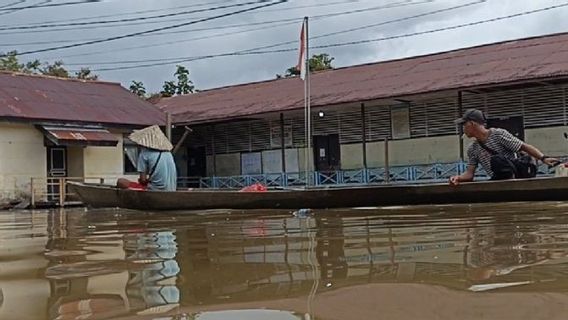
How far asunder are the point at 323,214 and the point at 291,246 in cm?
338

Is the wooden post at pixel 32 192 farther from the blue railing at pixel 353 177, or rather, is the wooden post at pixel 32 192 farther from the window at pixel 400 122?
the window at pixel 400 122

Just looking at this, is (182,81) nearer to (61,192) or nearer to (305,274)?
(61,192)

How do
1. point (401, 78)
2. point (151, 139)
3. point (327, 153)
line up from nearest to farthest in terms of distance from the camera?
1. point (151, 139)
2. point (401, 78)
3. point (327, 153)

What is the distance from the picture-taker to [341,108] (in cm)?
2200

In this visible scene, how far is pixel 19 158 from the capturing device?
21891 millimetres

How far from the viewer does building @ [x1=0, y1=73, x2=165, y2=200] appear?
21625 millimetres

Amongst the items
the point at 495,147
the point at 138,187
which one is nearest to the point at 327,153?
the point at 138,187

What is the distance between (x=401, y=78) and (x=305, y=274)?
18.6 m

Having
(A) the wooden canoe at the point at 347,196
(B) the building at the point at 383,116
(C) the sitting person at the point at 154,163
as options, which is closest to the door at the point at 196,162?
(B) the building at the point at 383,116

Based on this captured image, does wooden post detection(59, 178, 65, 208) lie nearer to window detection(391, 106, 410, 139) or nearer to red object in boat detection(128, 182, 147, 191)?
window detection(391, 106, 410, 139)

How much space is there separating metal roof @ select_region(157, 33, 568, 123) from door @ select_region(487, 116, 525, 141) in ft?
4.95

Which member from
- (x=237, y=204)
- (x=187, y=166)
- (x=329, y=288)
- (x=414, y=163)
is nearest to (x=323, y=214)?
(x=237, y=204)

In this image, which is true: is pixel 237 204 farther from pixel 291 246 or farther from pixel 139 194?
pixel 291 246

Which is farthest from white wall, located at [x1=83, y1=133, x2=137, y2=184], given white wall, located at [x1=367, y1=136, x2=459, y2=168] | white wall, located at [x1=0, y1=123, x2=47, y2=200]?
white wall, located at [x1=367, y1=136, x2=459, y2=168]
